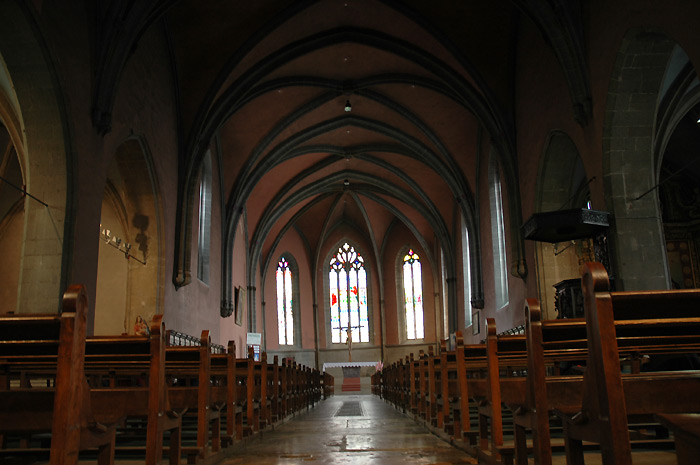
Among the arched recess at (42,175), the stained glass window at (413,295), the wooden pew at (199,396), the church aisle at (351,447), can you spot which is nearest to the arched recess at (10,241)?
the arched recess at (42,175)

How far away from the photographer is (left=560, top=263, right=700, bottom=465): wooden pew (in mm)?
2553

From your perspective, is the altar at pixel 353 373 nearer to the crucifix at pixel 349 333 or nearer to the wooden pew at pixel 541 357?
the crucifix at pixel 349 333

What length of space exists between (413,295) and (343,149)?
9866 mm

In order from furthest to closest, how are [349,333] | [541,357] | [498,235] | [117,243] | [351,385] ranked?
[349,333] < [351,385] < [498,235] < [117,243] < [541,357]

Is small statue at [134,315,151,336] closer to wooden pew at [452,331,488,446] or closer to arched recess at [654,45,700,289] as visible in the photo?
wooden pew at [452,331,488,446]

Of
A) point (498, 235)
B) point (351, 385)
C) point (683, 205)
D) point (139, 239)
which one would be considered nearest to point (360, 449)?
point (139, 239)

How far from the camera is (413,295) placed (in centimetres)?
2988

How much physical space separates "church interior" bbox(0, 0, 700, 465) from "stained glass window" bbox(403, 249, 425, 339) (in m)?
2.47

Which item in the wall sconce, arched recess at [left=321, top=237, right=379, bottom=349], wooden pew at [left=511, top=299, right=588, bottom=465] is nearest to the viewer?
wooden pew at [left=511, top=299, right=588, bottom=465]

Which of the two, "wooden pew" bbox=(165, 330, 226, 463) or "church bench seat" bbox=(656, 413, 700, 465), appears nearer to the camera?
"church bench seat" bbox=(656, 413, 700, 465)

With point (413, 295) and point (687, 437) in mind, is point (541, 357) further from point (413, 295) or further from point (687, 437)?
point (413, 295)

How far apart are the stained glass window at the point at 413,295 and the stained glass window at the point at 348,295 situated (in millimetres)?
2052

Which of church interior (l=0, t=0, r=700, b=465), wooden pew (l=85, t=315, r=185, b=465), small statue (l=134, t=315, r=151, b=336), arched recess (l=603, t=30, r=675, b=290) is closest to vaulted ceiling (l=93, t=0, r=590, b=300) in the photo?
church interior (l=0, t=0, r=700, b=465)

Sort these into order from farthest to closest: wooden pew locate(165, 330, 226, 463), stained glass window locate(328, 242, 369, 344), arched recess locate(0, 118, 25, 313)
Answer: stained glass window locate(328, 242, 369, 344)
arched recess locate(0, 118, 25, 313)
wooden pew locate(165, 330, 226, 463)
